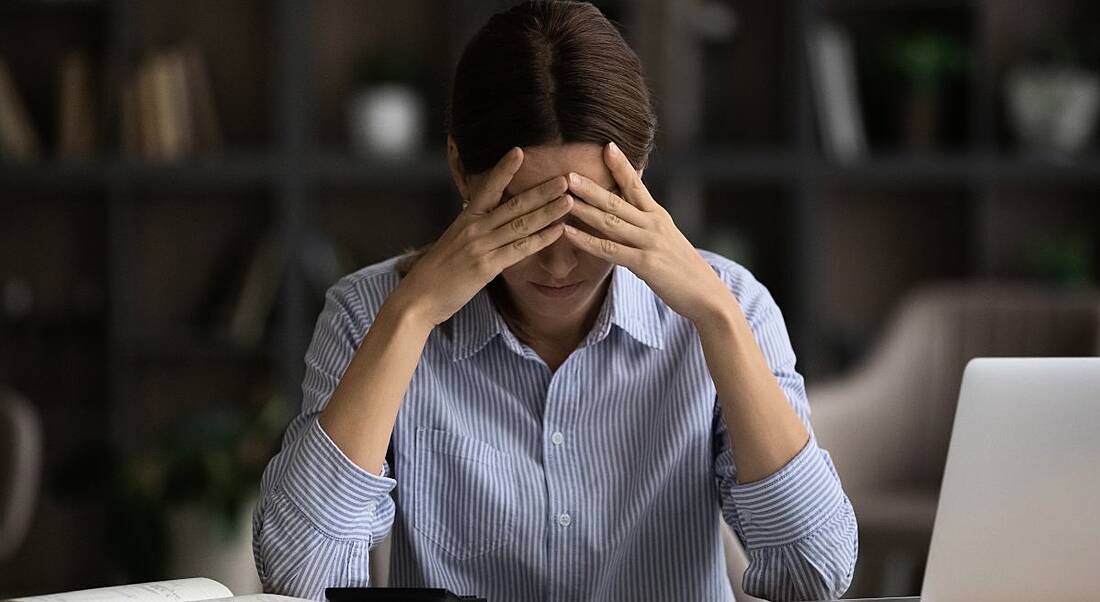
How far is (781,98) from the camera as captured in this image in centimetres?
397

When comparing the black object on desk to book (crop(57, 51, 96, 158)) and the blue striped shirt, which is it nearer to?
the blue striped shirt

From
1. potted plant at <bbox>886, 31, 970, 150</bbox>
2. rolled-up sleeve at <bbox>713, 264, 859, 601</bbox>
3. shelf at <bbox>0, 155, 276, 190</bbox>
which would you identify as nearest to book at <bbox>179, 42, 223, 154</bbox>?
shelf at <bbox>0, 155, 276, 190</bbox>

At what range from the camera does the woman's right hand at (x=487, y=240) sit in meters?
1.34

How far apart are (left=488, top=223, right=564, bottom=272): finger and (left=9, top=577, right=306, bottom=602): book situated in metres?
0.39

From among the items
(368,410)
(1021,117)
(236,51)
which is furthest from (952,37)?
(368,410)

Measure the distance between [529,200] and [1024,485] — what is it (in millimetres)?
522

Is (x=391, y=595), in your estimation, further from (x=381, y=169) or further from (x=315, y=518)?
(x=381, y=169)

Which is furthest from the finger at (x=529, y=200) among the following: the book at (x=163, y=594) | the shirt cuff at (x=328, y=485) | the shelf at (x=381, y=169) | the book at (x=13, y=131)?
the book at (x=13, y=131)

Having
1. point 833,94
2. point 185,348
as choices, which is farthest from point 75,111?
point 833,94

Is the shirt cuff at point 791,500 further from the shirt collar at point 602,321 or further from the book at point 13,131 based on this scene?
the book at point 13,131

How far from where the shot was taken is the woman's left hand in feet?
4.40

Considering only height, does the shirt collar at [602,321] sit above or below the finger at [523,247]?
below

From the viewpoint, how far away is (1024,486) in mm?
1114

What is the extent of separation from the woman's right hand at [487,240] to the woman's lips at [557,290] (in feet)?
0.23
